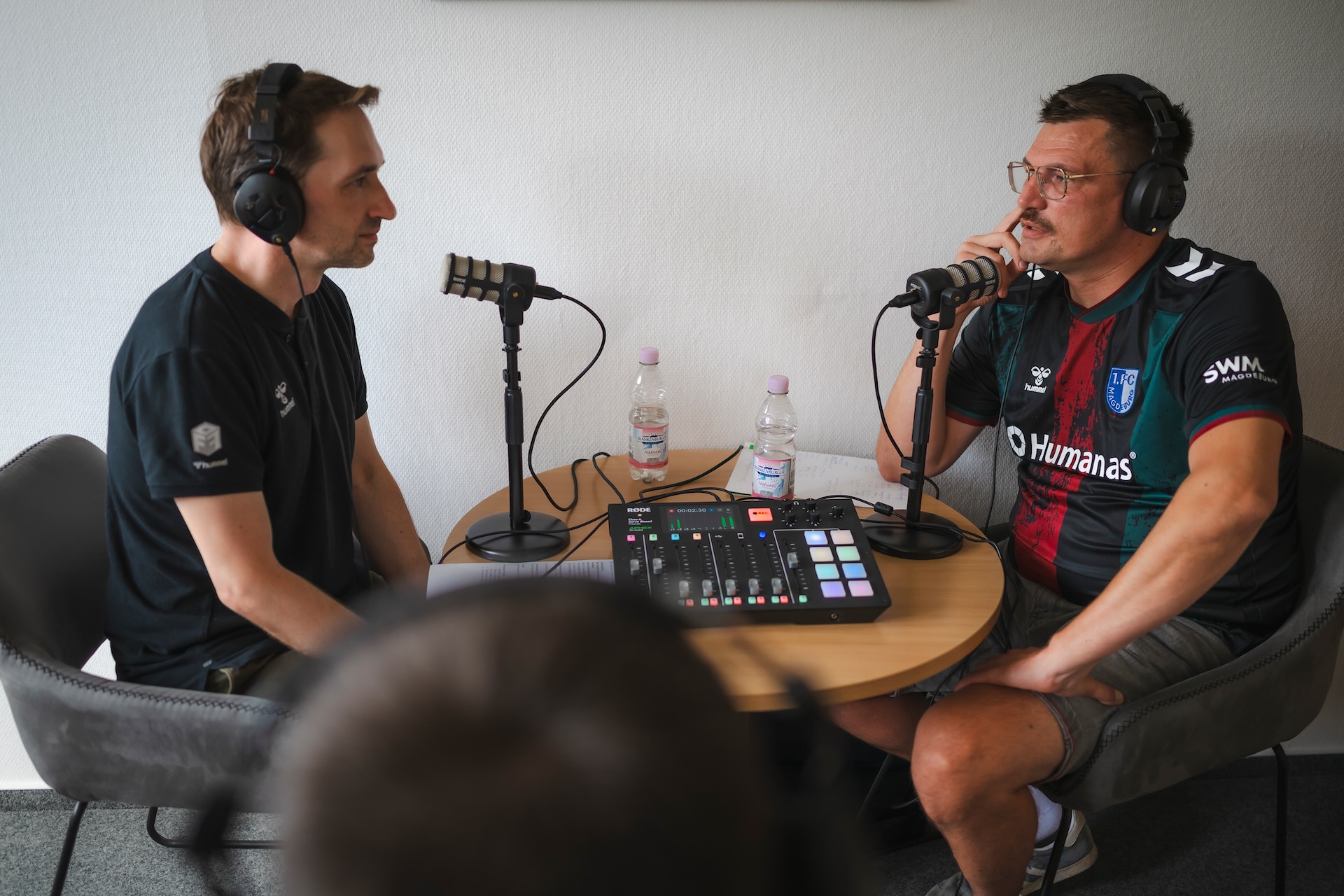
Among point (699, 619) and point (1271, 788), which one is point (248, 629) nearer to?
point (699, 619)

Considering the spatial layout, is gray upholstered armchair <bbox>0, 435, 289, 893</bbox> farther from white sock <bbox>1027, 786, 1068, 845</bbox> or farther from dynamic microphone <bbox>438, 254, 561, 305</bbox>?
white sock <bbox>1027, 786, 1068, 845</bbox>

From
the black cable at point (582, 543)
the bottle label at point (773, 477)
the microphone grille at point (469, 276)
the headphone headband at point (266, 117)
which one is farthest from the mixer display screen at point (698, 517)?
the headphone headband at point (266, 117)

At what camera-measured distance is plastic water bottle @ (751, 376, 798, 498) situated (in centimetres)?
162

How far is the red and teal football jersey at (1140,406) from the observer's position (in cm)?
142

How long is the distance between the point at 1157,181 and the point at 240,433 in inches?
56.6

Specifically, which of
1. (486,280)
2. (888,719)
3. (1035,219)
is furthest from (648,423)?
(1035,219)

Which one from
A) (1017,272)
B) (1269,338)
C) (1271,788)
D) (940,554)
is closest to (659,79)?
(1017,272)

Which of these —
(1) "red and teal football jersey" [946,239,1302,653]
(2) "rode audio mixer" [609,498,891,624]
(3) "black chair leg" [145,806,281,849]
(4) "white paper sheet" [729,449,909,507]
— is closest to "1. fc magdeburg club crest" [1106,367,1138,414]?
(1) "red and teal football jersey" [946,239,1302,653]

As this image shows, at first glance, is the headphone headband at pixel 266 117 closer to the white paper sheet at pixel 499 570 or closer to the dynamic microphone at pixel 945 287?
the white paper sheet at pixel 499 570

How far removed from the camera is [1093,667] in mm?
1439

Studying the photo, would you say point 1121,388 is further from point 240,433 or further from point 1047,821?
point 240,433

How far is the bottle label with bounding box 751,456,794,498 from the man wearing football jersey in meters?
0.26

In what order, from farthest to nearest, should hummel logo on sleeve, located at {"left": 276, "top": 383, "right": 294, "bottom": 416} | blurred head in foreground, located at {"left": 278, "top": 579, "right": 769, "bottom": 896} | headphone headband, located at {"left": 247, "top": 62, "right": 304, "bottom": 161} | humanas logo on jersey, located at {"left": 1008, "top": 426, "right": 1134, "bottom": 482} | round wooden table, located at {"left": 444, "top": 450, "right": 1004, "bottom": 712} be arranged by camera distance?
humanas logo on jersey, located at {"left": 1008, "top": 426, "right": 1134, "bottom": 482}, hummel logo on sleeve, located at {"left": 276, "top": 383, "right": 294, "bottom": 416}, headphone headband, located at {"left": 247, "top": 62, "right": 304, "bottom": 161}, round wooden table, located at {"left": 444, "top": 450, "right": 1004, "bottom": 712}, blurred head in foreground, located at {"left": 278, "top": 579, "right": 769, "bottom": 896}

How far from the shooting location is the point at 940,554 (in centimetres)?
148
